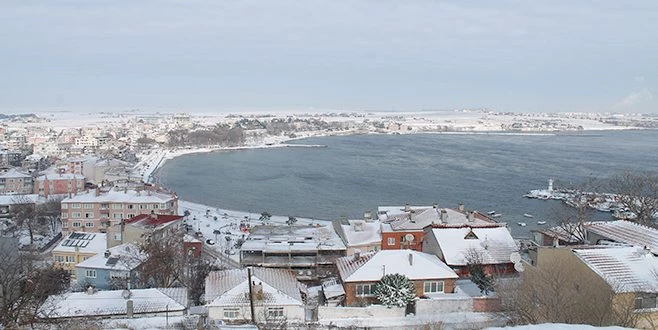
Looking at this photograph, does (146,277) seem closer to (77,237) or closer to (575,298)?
(77,237)

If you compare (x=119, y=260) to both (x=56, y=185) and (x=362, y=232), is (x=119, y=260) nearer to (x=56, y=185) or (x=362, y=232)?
(x=362, y=232)

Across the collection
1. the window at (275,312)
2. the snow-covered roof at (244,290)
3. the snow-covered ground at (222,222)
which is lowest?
the snow-covered ground at (222,222)

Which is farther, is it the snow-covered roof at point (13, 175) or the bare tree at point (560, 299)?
the snow-covered roof at point (13, 175)

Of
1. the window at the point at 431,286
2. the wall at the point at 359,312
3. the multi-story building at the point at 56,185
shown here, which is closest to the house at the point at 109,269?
the wall at the point at 359,312

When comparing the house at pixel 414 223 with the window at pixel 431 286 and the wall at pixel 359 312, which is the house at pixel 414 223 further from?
the wall at pixel 359 312

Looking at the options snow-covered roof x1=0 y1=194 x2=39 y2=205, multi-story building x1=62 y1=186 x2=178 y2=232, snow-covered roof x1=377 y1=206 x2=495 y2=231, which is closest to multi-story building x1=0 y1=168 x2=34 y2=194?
snow-covered roof x1=0 y1=194 x2=39 y2=205

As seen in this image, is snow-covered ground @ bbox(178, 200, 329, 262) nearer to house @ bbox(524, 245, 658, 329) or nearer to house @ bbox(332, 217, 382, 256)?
house @ bbox(332, 217, 382, 256)

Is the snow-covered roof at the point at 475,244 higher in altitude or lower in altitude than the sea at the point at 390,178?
higher
